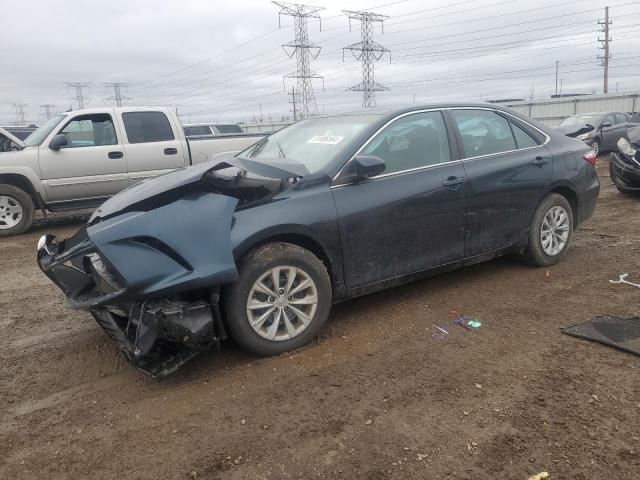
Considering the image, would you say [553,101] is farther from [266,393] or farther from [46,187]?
[266,393]

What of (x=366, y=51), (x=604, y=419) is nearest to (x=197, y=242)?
(x=604, y=419)

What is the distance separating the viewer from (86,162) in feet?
27.7

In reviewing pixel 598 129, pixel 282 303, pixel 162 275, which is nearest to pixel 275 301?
pixel 282 303

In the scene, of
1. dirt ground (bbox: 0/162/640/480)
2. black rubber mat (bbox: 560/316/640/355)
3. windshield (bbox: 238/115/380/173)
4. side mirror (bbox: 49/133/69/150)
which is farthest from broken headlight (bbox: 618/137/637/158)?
side mirror (bbox: 49/133/69/150)

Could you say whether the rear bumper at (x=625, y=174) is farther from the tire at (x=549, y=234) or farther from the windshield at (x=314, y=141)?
the windshield at (x=314, y=141)

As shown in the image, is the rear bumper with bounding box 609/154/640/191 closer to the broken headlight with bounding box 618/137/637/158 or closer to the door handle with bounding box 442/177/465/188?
the broken headlight with bounding box 618/137/637/158

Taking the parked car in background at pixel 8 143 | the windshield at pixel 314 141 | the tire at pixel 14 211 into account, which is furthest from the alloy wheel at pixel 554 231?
the parked car in background at pixel 8 143

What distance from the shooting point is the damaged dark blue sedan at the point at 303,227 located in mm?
3109

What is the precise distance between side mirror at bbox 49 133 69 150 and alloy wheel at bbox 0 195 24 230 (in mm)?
1028

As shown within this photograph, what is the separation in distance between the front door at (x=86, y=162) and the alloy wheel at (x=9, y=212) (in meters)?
0.46

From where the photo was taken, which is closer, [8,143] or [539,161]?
[539,161]

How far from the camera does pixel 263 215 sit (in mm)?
3451

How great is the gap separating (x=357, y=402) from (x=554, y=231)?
3.25 meters

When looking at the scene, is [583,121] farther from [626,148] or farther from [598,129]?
[626,148]
